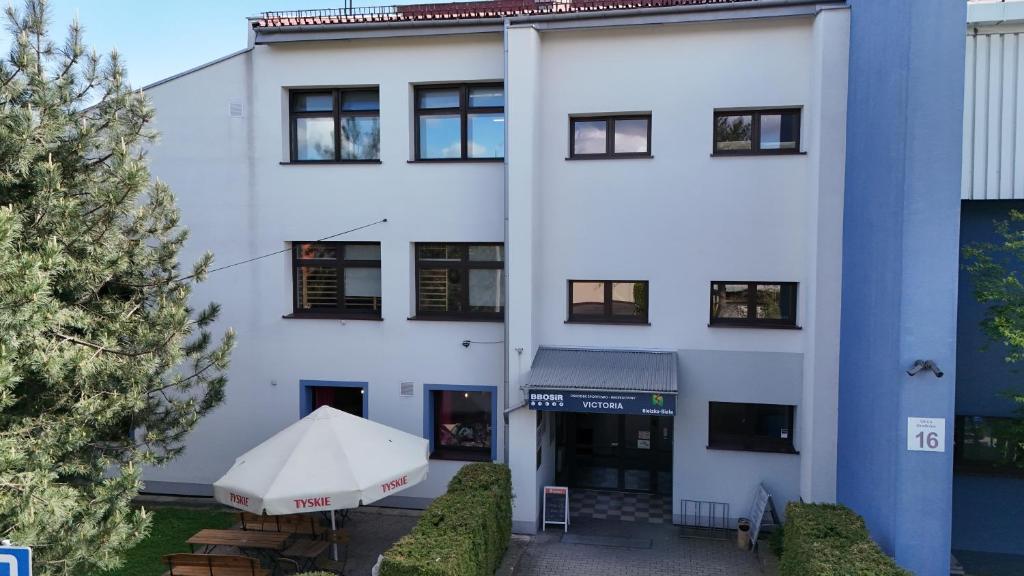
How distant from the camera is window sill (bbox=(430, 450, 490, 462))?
38.5 ft

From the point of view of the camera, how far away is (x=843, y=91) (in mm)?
9953

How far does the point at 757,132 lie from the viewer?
1077 centimetres

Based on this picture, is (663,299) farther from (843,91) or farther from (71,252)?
(71,252)

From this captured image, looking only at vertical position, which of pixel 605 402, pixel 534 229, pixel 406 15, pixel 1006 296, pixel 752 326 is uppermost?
pixel 406 15

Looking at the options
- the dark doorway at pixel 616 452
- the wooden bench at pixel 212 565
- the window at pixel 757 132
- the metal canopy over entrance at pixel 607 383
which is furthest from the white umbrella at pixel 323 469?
the window at pixel 757 132

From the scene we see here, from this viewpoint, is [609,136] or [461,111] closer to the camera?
[609,136]

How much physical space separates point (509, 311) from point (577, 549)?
3812 millimetres

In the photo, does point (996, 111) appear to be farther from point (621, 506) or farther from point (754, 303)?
point (621, 506)

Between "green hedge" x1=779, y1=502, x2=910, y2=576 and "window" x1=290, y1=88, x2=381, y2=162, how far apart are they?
8.62 metres

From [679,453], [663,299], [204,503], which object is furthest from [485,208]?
[204,503]

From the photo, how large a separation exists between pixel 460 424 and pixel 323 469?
3644mm

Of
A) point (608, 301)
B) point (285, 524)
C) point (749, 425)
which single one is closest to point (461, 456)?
point (285, 524)

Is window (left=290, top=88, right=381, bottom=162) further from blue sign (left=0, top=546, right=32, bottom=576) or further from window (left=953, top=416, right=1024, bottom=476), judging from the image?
window (left=953, top=416, right=1024, bottom=476)

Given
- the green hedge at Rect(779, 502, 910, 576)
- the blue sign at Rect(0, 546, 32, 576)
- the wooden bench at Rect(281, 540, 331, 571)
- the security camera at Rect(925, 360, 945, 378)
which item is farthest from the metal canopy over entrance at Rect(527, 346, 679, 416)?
the blue sign at Rect(0, 546, 32, 576)
